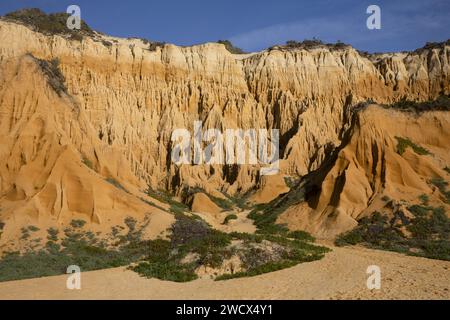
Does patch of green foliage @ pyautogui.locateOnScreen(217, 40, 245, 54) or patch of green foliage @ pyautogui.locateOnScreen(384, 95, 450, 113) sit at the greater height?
patch of green foliage @ pyautogui.locateOnScreen(217, 40, 245, 54)

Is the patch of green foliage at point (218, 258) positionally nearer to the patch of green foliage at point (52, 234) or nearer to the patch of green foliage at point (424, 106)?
the patch of green foliage at point (52, 234)

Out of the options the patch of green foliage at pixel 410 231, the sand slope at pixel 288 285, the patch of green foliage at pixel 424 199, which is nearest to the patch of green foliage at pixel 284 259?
the sand slope at pixel 288 285

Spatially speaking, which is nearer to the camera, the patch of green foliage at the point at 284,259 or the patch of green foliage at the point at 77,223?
the patch of green foliage at the point at 284,259

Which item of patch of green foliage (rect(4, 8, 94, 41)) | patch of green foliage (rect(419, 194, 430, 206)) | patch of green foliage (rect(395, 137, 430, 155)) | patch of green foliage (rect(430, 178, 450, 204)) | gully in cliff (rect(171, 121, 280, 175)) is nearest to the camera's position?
patch of green foliage (rect(419, 194, 430, 206))

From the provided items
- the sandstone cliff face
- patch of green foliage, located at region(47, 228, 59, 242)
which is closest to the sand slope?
patch of green foliage, located at region(47, 228, 59, 242)

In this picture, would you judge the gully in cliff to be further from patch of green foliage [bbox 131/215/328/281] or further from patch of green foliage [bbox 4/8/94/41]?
patch of green foliage [bbox 131/215/328/281]

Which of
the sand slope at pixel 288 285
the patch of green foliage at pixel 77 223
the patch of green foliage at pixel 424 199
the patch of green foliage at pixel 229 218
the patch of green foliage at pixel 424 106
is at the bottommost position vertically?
the patch of green foliage at pixel 229 218

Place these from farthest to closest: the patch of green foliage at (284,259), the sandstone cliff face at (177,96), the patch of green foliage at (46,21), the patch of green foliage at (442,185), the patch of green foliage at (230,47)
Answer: the patch of green foliage at (230,47) → the patch of green foliage at (46,21) → the sandstone cliff face at (177,96) → the patch of green foliage at (442,185) → the patch of green foliage at (284,259)

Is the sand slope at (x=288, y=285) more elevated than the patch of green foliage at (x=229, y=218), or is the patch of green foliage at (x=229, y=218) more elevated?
the sand slope at (x=288, y=285)
